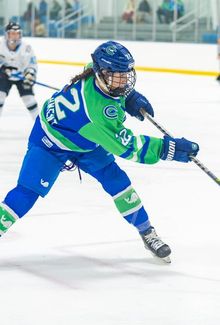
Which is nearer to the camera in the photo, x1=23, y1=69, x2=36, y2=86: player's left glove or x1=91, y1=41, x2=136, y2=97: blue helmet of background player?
x1=91, y1=41, x2=136, y2=97: blue helmet of background player

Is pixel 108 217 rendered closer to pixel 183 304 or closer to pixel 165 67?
pixel 183 304

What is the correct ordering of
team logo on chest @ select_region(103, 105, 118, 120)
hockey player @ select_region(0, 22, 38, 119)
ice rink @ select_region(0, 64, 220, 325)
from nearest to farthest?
1. ice rink @ select_region(0, 64, 220, 325)
2. team logo on chest @ select_region(103, 105, 118, 120)
3. hockey player @ select_region(0, 22, 38, 119)

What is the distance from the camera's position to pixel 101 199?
465cm

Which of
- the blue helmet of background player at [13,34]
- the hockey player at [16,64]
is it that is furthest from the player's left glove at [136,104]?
the blue helmet of background player at [13,34]

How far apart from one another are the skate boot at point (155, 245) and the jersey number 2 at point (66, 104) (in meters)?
0.55

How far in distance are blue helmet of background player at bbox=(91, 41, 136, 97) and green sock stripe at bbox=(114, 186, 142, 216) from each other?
0.38m

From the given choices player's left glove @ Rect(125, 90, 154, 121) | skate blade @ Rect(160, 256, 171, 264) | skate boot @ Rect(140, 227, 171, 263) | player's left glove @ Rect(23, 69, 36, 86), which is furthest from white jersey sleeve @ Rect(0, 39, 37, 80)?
skate blade @ Rect(160, 256, 171, 264)

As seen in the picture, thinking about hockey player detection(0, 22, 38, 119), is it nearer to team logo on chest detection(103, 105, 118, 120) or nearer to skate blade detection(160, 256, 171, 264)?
skate blade detection(160, 256, 171, 264)

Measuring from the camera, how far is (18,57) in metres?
7.17

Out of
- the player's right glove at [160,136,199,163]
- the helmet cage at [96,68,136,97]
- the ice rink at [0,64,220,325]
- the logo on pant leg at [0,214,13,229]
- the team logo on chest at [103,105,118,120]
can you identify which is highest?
the helmet cage at [96,68,136,97]

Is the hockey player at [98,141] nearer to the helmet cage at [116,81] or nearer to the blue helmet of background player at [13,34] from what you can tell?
the helmet cage at [116,81]

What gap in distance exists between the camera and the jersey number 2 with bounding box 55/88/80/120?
329 cm

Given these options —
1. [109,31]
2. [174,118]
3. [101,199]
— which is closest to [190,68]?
[109,31]

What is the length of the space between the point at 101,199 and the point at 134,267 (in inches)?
Result: 50.4
